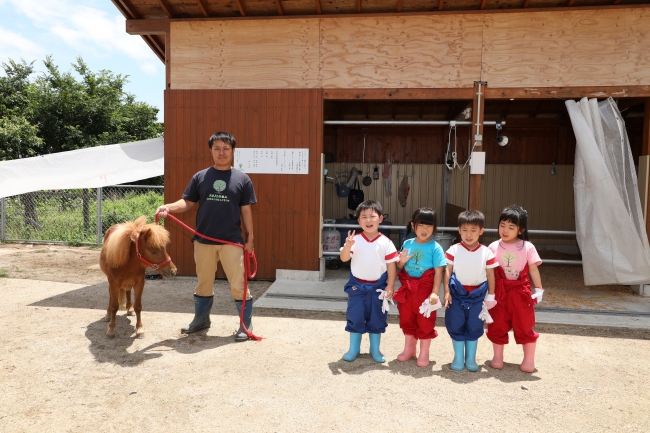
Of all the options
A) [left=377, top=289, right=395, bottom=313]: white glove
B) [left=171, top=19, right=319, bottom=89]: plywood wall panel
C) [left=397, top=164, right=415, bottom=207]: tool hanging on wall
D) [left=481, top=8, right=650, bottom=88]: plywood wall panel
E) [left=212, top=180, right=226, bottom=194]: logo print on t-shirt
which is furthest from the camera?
[left=397, top=164, right=415, bottom=207]: tool hanging on wall

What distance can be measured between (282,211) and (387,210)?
12.7 feet

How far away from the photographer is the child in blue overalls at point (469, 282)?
10.4ft

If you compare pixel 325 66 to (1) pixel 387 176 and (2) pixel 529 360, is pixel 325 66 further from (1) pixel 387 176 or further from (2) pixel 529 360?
(2) pixel 529 360

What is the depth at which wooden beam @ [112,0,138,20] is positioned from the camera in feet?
19.3

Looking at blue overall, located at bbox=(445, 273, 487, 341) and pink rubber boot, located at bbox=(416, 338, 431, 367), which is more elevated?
blue overall, located at bbox=(445, 273, 487, 341)

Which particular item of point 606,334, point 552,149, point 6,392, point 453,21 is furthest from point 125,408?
point 552,149

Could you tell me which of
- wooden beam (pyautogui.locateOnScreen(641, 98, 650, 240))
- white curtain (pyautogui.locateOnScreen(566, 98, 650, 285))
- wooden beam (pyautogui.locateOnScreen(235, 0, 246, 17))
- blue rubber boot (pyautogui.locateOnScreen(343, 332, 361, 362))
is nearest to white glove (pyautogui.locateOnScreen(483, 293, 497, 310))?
blue rubber boot (pyautogui.locateOnScreen(343, 332, 361, 362))

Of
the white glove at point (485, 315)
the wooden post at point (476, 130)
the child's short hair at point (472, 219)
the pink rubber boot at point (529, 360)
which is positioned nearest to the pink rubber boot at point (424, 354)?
the white glove at point (485, 315)

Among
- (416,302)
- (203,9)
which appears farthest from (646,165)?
(203,9)

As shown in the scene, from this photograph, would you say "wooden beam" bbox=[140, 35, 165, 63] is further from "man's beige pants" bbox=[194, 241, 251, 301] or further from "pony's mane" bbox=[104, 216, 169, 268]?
"man's beige pants" bbox=[194, 241, 251, 301]

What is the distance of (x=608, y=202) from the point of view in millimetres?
5211

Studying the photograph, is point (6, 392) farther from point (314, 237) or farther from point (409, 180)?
point (409, 180)

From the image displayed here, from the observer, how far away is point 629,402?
2.83 metres

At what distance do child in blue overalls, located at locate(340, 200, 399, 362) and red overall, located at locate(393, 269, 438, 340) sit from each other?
106 mm
